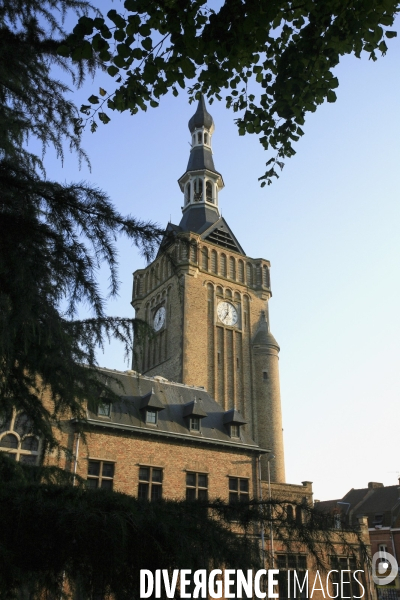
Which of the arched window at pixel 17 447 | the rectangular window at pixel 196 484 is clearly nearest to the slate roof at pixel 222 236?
the rectangular window at pixel 196 484

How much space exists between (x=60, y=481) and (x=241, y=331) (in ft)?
111

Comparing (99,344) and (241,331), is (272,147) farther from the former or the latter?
(241,331)

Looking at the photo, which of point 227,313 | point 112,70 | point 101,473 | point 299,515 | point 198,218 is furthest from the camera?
point 198,218

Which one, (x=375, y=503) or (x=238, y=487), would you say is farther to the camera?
(x=375, y=503)

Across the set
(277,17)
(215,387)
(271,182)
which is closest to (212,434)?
(215,387)

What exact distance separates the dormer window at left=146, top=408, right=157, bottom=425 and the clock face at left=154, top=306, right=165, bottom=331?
60.7 ft

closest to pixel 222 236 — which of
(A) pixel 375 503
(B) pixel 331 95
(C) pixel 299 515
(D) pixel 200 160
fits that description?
(D) pixel 200 160

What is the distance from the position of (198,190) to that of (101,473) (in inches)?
1372

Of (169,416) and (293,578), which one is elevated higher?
(169,416)

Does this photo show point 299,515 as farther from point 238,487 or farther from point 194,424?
point 238,487

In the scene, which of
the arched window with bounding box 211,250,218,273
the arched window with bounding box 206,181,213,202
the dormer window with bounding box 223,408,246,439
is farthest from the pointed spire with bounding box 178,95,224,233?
the dormer window with bounding box 223,408,246,439

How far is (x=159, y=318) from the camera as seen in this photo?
42000 mm

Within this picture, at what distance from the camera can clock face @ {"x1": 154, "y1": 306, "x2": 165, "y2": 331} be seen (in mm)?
41272

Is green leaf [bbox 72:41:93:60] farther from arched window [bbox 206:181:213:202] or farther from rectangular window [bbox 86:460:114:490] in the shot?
arched window [bbox 206:181:213:202]
